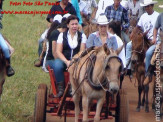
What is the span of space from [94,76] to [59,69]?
1.30m

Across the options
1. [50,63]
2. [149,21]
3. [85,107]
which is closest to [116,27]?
[149,21]

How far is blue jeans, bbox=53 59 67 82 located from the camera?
11.9 meters

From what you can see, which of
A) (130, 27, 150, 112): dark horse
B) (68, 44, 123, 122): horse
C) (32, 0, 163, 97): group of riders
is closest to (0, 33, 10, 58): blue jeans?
(32, 0, 163, 97): group of riders

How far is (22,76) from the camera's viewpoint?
57.2 ft

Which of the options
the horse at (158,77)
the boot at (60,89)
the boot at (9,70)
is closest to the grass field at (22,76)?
the boot at (9,70)

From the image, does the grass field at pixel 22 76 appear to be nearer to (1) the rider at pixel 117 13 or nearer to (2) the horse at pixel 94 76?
(2) the horse at pixel 94 76

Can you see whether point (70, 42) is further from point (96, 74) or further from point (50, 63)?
point (96, 74)

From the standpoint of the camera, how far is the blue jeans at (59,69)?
11.9 meters

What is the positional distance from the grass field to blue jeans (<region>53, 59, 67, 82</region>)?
1436 mm

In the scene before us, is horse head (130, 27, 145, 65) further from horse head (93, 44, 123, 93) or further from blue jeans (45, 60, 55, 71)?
horse head (93, 44, 123, 93)

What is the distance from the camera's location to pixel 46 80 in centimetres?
1759

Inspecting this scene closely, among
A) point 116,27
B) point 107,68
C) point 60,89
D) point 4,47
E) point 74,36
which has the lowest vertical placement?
point 60,89

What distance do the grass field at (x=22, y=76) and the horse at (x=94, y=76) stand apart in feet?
6.58

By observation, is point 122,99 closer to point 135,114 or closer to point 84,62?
point 84,62
